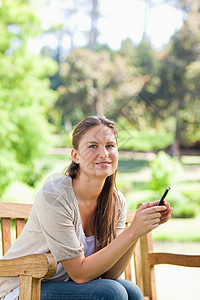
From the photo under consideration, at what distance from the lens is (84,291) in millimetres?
1003

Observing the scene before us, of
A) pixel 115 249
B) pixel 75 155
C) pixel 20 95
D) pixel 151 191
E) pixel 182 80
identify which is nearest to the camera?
pixel 115 249

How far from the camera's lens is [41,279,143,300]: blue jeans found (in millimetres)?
991

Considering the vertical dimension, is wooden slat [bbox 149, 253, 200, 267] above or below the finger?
below

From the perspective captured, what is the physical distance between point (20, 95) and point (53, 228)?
434 cm

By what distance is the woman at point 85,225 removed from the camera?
101 cm

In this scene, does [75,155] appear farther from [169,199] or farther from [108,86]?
[108,86]

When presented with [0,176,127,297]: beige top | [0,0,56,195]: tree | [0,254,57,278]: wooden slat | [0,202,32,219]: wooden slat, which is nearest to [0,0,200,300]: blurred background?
[0,0,56,195]: tree

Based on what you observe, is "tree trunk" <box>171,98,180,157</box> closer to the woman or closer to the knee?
the woman

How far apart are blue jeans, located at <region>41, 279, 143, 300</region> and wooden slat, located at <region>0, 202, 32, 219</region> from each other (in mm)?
368

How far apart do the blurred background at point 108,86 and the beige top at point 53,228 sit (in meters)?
2.59

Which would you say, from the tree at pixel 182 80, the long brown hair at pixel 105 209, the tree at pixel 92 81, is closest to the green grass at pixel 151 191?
the tree at pixel 182 80

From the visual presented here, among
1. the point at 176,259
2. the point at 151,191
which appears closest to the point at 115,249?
the point at 176,259

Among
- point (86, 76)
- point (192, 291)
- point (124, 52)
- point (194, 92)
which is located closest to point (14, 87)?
point (86, 76)

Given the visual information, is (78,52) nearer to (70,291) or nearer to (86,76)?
(86,76)
